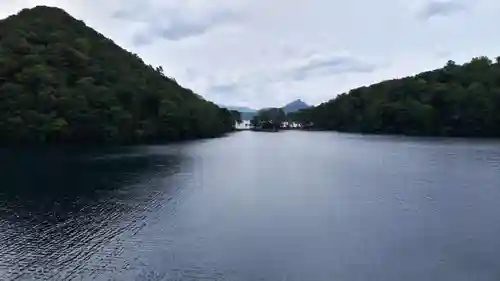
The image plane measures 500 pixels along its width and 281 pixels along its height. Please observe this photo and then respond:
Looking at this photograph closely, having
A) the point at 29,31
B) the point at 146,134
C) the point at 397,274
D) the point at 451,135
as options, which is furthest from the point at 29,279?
the point at 451,135

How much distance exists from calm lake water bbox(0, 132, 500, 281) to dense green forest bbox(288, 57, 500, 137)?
70.6 meters

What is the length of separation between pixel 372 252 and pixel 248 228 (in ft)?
21.1

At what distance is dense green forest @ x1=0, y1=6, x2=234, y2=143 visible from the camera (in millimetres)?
85812

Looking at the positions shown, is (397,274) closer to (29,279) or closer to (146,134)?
(29,279)

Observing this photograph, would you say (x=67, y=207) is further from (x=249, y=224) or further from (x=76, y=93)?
(x=76, y=93)

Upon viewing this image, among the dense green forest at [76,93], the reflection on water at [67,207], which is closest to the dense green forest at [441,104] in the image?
the dense green forest at [76,93]

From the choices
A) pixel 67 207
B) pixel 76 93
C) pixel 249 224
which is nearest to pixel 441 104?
pixel 76 93

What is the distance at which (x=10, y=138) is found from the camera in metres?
82.7

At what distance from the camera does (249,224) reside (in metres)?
25.8

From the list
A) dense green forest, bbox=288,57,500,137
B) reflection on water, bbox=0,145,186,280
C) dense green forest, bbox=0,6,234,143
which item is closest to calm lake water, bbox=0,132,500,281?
reflection on water, bbox=0,145,186,280

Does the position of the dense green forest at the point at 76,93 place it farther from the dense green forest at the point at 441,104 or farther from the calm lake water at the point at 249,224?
the dense green forest at the point at 441,104

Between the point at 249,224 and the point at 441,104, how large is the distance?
108 metres

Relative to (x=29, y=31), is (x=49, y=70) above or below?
below

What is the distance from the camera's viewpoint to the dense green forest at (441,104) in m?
113
